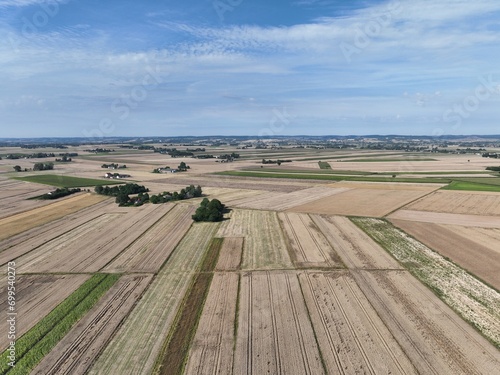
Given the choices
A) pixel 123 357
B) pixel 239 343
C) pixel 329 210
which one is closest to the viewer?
pixel 123 357

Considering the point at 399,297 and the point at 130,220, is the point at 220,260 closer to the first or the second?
the point at 399,297

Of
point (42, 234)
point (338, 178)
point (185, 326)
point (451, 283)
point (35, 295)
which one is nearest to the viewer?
point (185, 326)

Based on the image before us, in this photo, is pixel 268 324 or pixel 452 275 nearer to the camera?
pixel 268 324

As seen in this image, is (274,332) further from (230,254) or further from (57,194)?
(57,194)

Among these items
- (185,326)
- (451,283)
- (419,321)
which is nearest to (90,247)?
(185,326)

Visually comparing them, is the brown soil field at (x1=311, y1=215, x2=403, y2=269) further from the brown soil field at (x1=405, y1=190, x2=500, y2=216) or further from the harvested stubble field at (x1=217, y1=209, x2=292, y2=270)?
the brown soil field at (x1=405, y1=190, x2=500, y2=216)

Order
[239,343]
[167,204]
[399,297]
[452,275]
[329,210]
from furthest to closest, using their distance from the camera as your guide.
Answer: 1. [167,204]
2. [329,210]
3. [452,275]
4. [399,297]
5. [239,343]

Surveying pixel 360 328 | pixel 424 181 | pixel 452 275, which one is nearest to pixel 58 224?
pixel 360 328
